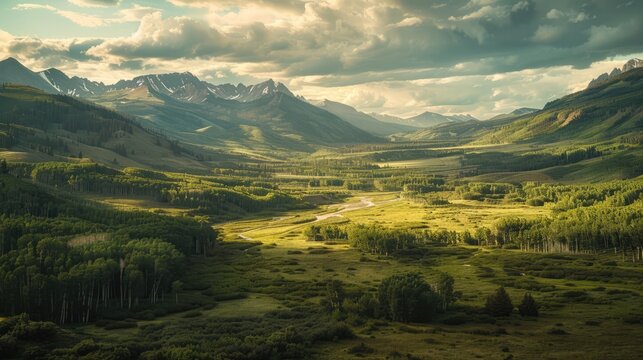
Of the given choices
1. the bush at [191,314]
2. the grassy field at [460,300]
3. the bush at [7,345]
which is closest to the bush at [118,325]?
the grassy field at [460,300]

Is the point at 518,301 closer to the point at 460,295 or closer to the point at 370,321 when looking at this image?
the point at 460,295

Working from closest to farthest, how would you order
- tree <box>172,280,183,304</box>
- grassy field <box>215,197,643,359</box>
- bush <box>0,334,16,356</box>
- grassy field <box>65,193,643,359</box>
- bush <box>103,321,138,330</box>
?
bush <box>0,334,16,356</box>, grassy field <box>215,197,643,359</box>, grassy field <box>65,193,643,359</box>, bush <box>103,321,138,330</box>, tree <box>172,280,183,304</box>

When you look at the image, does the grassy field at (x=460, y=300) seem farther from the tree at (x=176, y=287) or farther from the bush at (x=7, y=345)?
the bush at (x=7, y=345)

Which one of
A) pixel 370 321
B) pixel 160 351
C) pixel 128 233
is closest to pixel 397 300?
pixel 370 321

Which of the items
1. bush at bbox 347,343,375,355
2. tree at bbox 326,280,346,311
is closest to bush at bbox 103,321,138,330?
tree at bbox 326,280,346,311

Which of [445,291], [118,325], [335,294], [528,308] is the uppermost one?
[445,291]

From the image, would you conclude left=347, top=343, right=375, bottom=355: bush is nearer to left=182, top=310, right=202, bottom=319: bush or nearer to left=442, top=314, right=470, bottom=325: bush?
left=442, top=314, right=470, bottom=325: bush

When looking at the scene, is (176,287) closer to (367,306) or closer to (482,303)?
(367,306)

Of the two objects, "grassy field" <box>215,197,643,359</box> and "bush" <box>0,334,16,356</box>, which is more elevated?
"bush" <box>0,334,16,356</box>

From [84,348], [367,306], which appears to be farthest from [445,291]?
[84,348]
